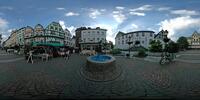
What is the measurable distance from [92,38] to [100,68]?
32 centimetres

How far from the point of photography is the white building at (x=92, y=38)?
1507mm


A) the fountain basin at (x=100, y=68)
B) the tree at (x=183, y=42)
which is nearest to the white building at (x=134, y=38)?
the fountain basin at (x=100, y=68)

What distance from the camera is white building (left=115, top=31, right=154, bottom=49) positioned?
64.6 inches

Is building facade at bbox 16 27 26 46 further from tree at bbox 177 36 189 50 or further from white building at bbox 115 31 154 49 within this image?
tree at bbox 177 36 189 50

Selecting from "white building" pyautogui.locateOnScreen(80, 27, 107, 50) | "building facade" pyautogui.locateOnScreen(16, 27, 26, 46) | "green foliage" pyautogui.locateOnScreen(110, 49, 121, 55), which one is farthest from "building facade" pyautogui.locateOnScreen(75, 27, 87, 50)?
"building facade" pyautogui.locateOnScreen(16, 27, 26, 46)

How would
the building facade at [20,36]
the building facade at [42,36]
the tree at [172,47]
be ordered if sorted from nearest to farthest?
the building facade at [42,36], the building facade at [20,36], the tree at [172,47]

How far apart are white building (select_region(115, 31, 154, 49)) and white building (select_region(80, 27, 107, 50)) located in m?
0.21

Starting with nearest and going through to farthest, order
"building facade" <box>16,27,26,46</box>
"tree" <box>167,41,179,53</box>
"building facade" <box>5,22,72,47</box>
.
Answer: "building facade" <box>5,22,72,47</box> < "building facade" <box>16,27,26,46</box> < "tree" <box>167,41,179,53</box>

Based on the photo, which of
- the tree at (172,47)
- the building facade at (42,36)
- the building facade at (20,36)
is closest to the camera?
the building facade at (42,36)

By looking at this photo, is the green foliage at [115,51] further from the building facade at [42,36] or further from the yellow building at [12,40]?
the yellow building at [12,40]

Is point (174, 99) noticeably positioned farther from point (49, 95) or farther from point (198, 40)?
point (49, 95)

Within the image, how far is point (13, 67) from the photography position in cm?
205

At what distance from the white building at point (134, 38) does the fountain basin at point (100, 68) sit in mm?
208

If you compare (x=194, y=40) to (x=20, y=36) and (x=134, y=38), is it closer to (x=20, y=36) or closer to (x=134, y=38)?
(x=134, y=38)
